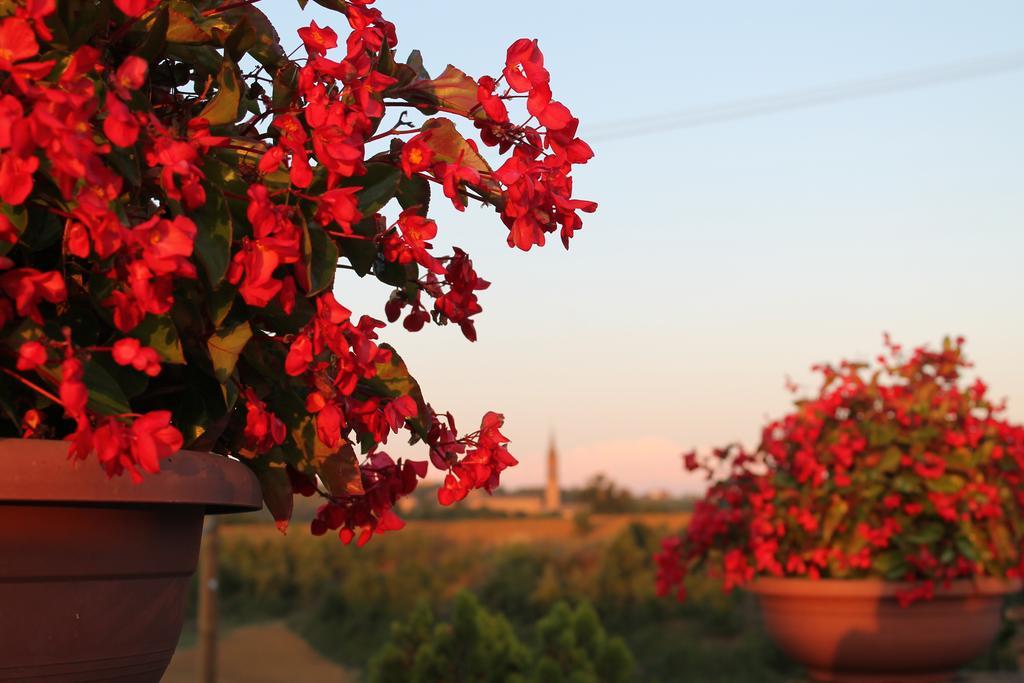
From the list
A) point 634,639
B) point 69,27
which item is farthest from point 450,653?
point 69,27

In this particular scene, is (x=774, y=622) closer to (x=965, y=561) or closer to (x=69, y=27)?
(x=965, y=561)

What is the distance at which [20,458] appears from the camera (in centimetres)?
137

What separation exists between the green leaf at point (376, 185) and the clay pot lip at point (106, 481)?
410 millimetres

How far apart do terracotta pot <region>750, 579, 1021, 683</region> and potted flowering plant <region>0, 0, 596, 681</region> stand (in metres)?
3.85

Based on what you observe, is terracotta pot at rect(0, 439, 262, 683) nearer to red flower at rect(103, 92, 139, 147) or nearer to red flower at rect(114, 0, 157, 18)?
red flower at rect(103, 92, 139, 147)

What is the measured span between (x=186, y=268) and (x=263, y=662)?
10559mm

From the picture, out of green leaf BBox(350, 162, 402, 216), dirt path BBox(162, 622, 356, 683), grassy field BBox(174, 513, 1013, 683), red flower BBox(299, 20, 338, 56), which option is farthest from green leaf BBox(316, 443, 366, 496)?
dirt path BBox(162, 622, 356, 683)

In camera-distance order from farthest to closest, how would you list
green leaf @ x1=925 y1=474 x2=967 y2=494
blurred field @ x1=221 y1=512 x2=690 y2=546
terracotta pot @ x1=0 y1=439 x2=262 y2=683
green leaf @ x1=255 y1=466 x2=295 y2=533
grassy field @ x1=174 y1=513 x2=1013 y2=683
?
blurred field @ x1=221 y1=512 x2=690 y2=546, grassy field @ x1=174 y1=513 x2=1013 y2=683, green leaf @ x1=925 y1=474 x2=967 y2=494, green leaf @ x1=255 y1=466 x2=295 y2=533, terracotta pot @ x1=0 y1=439 x2=262 y2=683

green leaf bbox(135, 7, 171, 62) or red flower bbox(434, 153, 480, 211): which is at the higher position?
green leaf bbox(135, 7, 171, 62)

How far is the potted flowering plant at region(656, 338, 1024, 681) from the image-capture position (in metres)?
5.08

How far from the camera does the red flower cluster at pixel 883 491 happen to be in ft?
16.9

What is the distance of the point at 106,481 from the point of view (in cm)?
143

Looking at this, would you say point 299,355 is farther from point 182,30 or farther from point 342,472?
point 182,30

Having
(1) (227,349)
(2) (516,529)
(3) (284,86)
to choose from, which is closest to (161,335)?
(1) (227,349)
